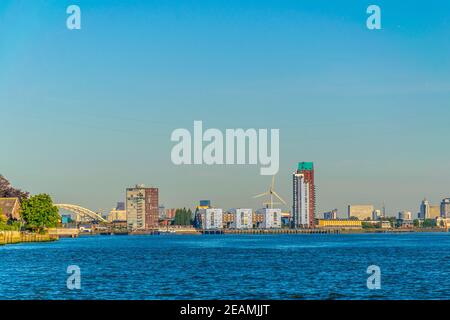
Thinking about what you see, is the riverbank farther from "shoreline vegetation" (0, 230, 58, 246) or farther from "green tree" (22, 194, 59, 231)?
"green tree" (22, 194, 59, 231)

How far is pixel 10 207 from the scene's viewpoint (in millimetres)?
178875

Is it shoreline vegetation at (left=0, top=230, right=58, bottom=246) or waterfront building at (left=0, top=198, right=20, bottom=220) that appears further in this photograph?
waterfront building at (left=0, top=198, right=20, bottom=220)

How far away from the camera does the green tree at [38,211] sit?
180 meters

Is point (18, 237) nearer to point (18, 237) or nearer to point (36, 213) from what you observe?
point (18, 237)

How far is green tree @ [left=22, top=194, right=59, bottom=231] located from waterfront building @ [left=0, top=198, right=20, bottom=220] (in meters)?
1.67

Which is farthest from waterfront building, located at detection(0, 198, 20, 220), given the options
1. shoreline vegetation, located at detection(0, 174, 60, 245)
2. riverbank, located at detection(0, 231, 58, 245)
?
riverbank, located at detection(0, 231, 58, 245)

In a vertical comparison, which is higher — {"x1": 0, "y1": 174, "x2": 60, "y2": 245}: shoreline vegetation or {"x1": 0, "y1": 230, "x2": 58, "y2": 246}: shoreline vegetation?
{"x1": 0, "y1": 174, "x2": 60, "y2": 245}: shoreline vegetation

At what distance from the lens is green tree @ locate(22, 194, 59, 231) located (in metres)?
180

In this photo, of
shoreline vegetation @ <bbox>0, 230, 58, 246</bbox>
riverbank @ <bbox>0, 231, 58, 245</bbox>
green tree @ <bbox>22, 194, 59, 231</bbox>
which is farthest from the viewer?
green tree @ <bbox>22, 194, 59, 231</bbox>

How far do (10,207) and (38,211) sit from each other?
21.1 ft
